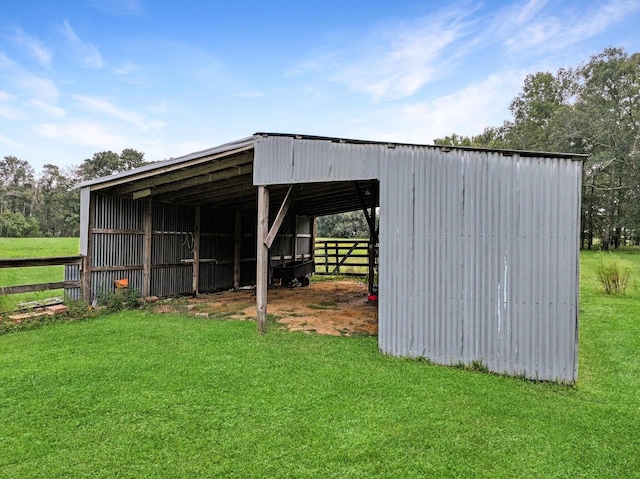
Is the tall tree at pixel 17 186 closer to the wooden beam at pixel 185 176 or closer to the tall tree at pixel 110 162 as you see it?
the tall tree at pixel 110 162

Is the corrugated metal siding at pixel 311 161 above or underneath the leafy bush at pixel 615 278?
above

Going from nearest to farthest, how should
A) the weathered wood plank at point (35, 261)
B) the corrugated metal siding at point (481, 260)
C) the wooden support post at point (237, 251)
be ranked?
the corrugated metal siding at point (481, 260) → the weathered wood plank at point (35, 261) → the wooden support post at point (237, 251)

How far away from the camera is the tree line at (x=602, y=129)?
24.7m

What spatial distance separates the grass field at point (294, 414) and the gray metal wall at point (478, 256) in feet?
1.09

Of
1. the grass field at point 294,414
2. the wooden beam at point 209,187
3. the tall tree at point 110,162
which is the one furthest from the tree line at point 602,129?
the tall tree at point 110,162

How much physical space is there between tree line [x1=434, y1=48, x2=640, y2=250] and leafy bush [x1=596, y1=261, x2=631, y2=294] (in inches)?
717

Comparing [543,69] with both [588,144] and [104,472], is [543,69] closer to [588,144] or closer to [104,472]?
[588,144]

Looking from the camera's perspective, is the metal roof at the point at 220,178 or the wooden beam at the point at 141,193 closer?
the metal roof at the point at 220,178

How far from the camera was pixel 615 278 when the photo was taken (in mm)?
9539

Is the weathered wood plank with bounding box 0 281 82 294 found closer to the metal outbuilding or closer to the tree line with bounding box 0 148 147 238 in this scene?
the metal outbuilding

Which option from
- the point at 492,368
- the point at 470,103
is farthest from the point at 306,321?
the point at 470,103

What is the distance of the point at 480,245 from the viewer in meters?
4.34

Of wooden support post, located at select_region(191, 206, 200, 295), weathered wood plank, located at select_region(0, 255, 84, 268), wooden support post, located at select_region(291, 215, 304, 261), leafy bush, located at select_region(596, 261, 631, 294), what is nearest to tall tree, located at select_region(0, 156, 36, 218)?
wooden support post, located at select_region(291, 215, 304, 261)

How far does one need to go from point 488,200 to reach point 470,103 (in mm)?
14134
